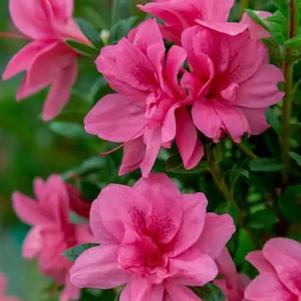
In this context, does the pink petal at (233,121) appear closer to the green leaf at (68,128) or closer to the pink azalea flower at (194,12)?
the pink azalea flower at (194,12)

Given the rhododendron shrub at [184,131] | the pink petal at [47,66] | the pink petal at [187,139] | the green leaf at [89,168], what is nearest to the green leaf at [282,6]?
the rhododendron shrub at [184,131]

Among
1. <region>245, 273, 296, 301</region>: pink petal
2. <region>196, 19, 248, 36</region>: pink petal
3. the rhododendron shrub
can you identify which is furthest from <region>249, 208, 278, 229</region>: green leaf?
<region>196, 19, 248, 36</region>: pink petal

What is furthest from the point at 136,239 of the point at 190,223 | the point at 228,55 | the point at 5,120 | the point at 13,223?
the point at 13,223

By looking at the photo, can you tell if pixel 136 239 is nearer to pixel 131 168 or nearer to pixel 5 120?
pixel 131 168

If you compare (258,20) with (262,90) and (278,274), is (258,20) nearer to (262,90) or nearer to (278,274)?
(262,90)

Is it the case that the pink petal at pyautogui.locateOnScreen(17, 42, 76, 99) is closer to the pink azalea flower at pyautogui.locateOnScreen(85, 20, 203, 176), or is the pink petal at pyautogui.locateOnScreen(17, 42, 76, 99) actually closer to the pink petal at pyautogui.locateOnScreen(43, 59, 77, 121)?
the pink petal at pyautogui.locateOnScreen(43, 59, 77, 121)

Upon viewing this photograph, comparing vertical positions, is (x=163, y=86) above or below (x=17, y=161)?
above

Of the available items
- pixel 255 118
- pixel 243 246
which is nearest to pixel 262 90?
pixel 255 118
